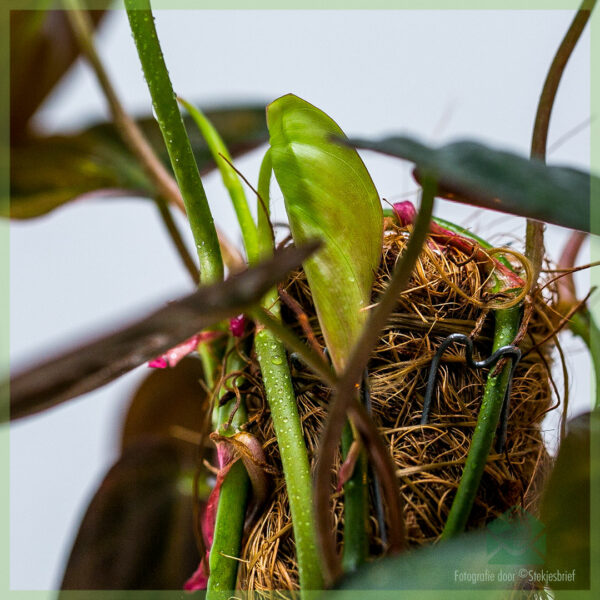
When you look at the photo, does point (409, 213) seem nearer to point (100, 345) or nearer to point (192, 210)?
point (192, 210)

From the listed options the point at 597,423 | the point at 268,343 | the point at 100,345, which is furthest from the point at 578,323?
the point at 100,345

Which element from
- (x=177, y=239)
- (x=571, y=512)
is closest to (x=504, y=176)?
(x=571, y=512)

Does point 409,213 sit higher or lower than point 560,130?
lower

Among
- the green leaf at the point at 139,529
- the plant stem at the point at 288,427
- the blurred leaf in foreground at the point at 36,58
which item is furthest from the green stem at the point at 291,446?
the blurred leaf in foreground at the point at 36,58

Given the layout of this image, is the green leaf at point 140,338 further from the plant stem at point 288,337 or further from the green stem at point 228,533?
the green stem at point 228,533

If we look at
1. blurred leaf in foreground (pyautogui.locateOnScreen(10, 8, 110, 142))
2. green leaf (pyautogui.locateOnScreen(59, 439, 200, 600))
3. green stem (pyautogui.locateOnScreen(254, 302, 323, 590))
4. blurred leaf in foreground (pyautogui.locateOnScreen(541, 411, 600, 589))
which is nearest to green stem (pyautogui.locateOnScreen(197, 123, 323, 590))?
green stem (pyautogui.locateOnScreen(254, 302, 323, 590))

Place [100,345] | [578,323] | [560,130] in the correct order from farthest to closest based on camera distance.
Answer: [560,130] → [578,323] → [100,345]
